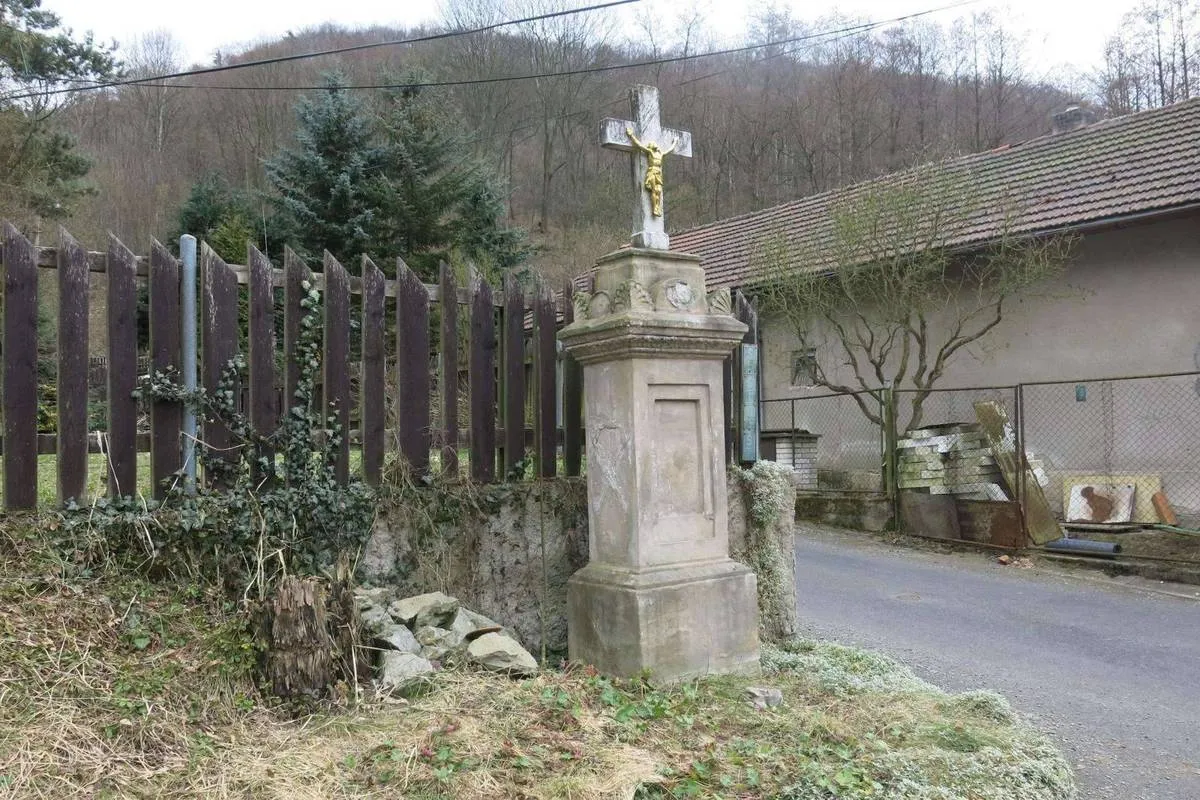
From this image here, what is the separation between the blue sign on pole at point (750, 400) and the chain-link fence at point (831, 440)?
284 inches

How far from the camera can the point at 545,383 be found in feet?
17.5

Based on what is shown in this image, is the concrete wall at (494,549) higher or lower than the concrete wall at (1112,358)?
lower

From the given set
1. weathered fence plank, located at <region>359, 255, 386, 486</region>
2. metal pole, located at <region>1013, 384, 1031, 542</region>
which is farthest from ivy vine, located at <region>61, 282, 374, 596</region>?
metal pole, located at <region>1013, 384, 1031, 542</region>

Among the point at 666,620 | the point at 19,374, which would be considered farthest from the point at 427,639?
the point at 19,374

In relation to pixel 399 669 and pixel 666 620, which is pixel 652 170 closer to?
pixel 666 620

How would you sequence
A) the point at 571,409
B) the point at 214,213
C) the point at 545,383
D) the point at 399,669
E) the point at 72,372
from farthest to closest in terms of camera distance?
the point at 214,213
the point at 571,409
the point at 545,383
the point at 72,372
the point at 399,669

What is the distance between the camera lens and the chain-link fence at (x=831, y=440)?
13.6m

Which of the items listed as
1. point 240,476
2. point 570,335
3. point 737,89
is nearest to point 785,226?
point 737,89

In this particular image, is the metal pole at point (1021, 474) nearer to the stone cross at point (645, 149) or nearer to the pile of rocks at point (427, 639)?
the stone cross at point (645, 149)

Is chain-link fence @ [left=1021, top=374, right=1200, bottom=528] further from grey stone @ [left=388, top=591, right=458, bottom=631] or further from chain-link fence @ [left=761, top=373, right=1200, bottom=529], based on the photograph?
grey stone @ [left=388, top=591, right=458, bottom=631]

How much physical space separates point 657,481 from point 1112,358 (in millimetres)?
10269

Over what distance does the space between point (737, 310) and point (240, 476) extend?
10.8 ft

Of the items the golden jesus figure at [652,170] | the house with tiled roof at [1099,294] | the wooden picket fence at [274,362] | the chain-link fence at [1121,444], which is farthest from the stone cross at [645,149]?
the chain-link fence at [1121,444]

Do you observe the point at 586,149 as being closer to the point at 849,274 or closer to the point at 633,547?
the point at 849,274
